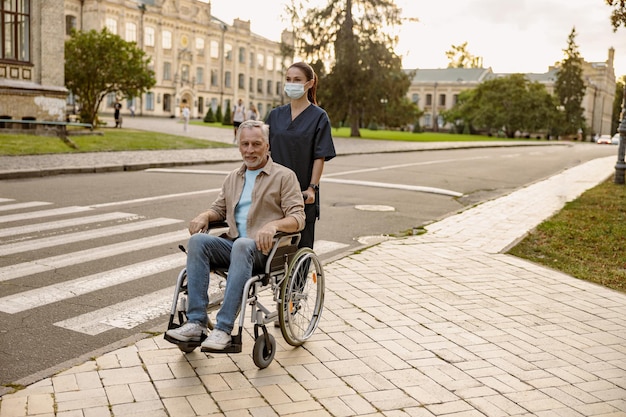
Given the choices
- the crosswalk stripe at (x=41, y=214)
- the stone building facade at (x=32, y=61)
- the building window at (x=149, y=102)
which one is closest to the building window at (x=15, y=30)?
the stone building facade at (x=32, y=61)

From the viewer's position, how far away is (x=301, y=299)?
491cm

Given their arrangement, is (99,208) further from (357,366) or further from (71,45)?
(71,45)

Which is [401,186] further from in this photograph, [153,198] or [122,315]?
[122,315]

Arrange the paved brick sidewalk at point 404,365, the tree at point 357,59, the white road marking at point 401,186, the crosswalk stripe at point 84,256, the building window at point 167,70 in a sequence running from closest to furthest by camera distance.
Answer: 1. the paved brick sidewalk at point 404,365
2. the crosswalk stripe at point 84,256
3. the white road marking at point 401,186
4. the tree at point 357,59
5. the building window at point 167,70

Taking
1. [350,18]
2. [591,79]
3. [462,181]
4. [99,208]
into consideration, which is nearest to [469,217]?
[99,208]

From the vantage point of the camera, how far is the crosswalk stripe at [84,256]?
6730mm

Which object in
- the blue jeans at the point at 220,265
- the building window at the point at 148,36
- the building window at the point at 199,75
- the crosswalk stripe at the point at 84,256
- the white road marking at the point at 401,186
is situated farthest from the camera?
the building window at the point at 199,75

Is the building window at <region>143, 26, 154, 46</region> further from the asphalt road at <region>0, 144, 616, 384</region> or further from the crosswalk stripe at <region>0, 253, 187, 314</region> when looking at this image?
the crosswalk stripe at <region>0, 253, 187, 314</region>

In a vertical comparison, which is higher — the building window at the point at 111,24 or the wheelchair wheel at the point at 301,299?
the building window at the point at 111,24

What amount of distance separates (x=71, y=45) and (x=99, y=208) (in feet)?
85.9

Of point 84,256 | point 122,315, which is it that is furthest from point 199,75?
point 122,315

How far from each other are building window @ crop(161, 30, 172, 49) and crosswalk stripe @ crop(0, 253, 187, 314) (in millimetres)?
80841

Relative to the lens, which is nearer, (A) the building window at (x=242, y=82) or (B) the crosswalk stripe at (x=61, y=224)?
(B) the crosswalk stripe at (x=61, y=224)

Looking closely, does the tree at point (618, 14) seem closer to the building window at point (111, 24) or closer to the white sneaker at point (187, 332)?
the white sneaker at point (187, 332)
